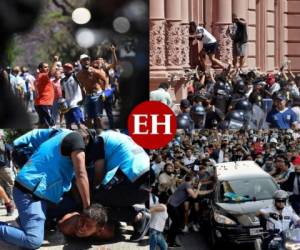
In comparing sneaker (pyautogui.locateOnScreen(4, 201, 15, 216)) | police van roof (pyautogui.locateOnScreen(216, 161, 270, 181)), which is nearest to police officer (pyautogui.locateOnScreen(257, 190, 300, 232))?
police van roof (pyautogui.locateOnScreen(216, 161, 270, 181))

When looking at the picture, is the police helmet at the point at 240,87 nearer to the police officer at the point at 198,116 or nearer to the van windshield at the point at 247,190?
the police officer at the point at 198,116

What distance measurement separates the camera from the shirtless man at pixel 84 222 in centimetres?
859

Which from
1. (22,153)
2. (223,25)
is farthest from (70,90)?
(223,25)

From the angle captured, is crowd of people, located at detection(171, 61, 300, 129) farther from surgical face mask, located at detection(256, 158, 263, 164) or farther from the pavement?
the pavement

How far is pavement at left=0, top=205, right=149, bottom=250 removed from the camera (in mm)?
8578

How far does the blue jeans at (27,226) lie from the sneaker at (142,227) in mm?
782

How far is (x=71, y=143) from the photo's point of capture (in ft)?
27.8

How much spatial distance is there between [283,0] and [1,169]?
4625 millimetres

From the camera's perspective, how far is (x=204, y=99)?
9164mm

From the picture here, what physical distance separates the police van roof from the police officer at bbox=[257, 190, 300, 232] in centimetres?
23

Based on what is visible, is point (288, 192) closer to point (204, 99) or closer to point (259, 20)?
point (204, 99)

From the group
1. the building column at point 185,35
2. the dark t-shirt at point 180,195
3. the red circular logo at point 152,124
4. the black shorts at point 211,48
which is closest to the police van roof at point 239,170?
the dark t-shirt at point 180,195

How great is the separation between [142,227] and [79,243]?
559 mm

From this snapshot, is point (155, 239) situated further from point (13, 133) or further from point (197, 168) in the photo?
point (13, 133)
